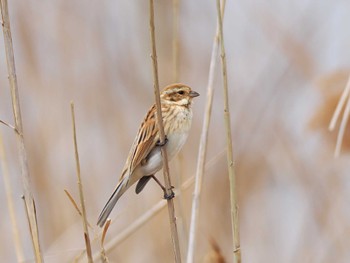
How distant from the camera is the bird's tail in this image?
2115 millimetres

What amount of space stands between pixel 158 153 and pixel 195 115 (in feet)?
2.67

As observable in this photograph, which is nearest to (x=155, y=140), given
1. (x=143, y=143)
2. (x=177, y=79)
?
(x=143, y=143)

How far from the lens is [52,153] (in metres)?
2.98

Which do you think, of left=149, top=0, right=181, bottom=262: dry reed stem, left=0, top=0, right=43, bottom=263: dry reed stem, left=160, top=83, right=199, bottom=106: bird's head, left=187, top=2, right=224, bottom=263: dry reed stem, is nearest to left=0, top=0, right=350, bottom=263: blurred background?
left=160, top=83, right=199, bottom=106: bird's head

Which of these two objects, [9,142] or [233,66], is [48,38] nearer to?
[9,142]

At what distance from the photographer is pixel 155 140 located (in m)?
2.33

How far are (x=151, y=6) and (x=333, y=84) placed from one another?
1032 mm

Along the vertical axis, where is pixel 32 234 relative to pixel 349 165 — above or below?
above

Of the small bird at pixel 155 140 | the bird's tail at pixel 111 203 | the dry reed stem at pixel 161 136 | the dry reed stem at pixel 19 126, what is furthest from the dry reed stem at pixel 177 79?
the dry reed stem at pixel 19 126

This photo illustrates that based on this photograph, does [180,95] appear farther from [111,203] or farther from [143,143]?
[111,203]

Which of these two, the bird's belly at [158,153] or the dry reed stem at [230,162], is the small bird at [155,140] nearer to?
the bird's belly at [158,153]

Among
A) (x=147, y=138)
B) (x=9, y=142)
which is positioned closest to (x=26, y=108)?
(x=9, y=142)

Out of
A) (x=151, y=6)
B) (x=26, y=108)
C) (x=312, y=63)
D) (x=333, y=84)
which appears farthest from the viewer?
(x=26, y=108)

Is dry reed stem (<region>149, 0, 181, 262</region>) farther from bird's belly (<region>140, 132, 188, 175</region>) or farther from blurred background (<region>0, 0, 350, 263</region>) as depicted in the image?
blurred background (<region>0, 0, 350, 263</region>)
